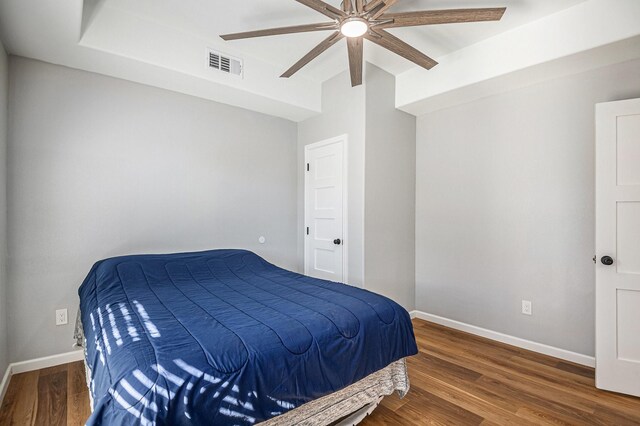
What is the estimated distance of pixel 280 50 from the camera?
3.09 metres

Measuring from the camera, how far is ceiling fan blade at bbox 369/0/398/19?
171cm

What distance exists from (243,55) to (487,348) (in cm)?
363

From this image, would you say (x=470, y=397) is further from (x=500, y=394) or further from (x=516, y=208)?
(x=516, y=208)

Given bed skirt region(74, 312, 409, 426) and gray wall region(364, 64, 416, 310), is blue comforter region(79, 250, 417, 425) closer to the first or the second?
bed skirt region(74, 312, 409, 426)

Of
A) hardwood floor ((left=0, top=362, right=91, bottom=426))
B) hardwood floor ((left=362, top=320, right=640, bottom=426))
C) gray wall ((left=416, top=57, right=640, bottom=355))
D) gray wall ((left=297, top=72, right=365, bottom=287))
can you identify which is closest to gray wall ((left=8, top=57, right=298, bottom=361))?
hardwood floor ((left=0, top=362, right=91, bottom=426))

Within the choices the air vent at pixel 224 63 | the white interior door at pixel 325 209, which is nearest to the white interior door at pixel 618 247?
the white interior door at pixel 325 209

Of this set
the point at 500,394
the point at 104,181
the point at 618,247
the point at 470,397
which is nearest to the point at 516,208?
the point at 618,247

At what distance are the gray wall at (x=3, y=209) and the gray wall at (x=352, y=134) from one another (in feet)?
9.06

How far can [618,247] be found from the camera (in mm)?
2256

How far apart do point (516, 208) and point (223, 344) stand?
290cm

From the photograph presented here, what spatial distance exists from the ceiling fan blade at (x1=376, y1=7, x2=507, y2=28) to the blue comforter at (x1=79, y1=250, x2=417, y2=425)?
1713 millimetres

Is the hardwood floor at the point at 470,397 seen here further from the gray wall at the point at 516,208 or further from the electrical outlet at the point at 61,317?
the gray wall at the point at 516,208

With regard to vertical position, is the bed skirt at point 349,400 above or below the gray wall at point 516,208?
below

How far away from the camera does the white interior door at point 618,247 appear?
221 centimetres
